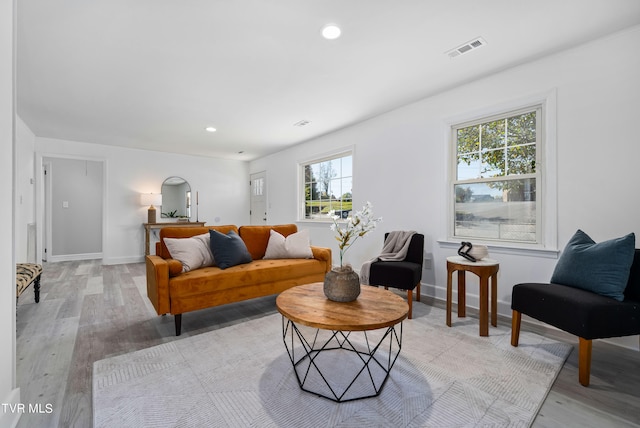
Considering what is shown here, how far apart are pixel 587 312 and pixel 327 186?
398cm

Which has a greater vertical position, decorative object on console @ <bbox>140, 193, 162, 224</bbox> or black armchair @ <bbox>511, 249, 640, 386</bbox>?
decorative object on console @ <bbox>140, 193, 162, 224</bbox>

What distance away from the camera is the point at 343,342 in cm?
226

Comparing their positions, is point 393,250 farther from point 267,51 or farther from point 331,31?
point 267,51

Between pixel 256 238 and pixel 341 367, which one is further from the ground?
pixel 256 238

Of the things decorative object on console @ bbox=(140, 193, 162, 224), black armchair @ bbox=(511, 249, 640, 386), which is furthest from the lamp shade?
black armchair @ bbox=(511, 249, 640, 386)

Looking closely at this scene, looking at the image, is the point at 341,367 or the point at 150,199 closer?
the point at 341,367

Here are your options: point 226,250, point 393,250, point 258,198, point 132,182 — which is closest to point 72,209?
point 132,182

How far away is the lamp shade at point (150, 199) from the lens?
19.7 feet

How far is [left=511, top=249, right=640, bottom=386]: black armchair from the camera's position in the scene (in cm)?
171

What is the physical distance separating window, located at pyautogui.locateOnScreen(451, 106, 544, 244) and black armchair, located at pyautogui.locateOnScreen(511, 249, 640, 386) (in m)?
0.87

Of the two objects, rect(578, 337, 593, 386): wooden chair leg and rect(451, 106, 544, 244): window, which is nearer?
rect(578, 337, 593, 386): wooden chair leg

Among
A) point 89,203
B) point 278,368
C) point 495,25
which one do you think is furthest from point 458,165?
point 89,203

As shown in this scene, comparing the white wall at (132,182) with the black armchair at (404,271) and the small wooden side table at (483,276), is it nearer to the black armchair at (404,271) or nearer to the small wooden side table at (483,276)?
the black armchair at (404,271)

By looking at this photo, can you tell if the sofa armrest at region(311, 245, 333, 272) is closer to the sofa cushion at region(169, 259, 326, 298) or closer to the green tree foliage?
the sofa cushion at region(169, 259, 326, 298)
